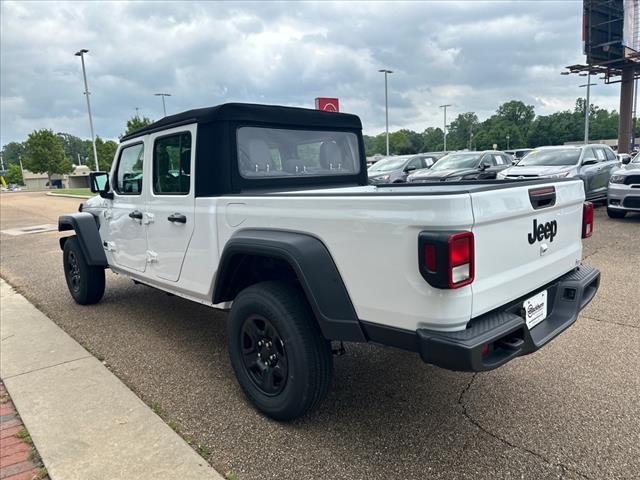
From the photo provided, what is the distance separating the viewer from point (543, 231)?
2.64 metres

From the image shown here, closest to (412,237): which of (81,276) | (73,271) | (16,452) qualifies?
(16,452)

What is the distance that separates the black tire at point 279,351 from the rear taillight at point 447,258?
881 mm

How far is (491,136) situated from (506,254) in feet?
302

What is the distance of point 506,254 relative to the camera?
2.35 m

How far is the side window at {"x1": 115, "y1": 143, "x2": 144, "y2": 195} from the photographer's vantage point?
13.9 feet

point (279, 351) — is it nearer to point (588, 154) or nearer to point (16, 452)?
point (16, 452)

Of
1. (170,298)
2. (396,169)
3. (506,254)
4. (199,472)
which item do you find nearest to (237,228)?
(199,472)

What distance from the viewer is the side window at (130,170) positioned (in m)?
4.22

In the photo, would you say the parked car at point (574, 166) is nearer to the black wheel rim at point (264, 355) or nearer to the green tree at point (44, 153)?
the black wheel rim at point (264, 355)

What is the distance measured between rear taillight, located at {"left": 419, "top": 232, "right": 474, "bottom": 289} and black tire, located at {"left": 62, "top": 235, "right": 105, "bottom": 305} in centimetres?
432

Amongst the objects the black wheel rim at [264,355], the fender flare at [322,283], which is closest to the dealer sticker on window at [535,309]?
the fender flare at [322,283]

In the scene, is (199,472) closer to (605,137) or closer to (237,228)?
(237,228)

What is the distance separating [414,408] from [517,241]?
131cm

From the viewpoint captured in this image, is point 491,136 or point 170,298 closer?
point 170,298
